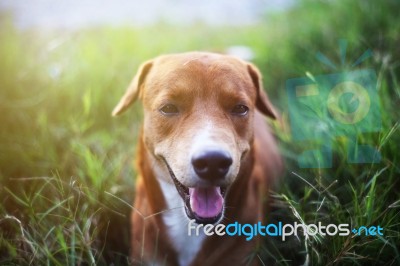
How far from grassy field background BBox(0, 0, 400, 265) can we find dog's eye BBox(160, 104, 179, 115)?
0.57 meters

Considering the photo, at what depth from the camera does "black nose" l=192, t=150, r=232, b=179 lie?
224 centimetres

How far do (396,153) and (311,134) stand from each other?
0.79 meters

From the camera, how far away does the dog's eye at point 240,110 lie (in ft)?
8.86

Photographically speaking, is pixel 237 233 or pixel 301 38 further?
pixel 301 38

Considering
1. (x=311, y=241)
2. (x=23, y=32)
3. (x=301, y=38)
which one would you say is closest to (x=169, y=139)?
(x=311, y=241)

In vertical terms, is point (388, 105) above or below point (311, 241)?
above

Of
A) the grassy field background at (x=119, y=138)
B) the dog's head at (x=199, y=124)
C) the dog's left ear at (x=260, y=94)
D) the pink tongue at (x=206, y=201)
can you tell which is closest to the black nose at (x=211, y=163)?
the dog's head at (x=199, y=124)

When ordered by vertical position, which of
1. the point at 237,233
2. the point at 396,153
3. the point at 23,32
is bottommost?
the point at 237,233

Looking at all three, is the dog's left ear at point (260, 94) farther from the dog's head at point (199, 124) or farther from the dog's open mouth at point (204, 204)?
the dog's open mouth at point (204, 204)

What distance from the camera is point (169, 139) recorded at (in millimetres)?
2586

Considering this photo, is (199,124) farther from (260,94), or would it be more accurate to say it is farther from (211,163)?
(260,94)

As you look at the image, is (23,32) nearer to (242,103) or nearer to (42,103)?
(42,103)

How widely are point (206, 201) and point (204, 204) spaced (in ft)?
0.07

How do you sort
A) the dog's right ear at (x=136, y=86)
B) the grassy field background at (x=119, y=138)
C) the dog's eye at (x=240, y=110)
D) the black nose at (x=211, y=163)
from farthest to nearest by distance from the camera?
the dog's right ear at (x=136, y=86), the dog's eye at (x=240, y=110), the grassy field background at (x=119, y=138), the black nose at (x=211, y=163)
